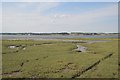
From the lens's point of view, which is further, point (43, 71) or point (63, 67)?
point (63, 67)

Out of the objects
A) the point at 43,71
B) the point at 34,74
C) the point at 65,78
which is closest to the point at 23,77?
the point at 34,74

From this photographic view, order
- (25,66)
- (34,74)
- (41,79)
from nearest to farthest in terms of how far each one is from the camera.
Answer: (41,79)
(34,74)
(25,66)

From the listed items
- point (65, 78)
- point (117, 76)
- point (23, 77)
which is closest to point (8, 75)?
point (23, 77)

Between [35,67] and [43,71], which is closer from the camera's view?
[43,71]

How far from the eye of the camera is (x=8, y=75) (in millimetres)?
19891

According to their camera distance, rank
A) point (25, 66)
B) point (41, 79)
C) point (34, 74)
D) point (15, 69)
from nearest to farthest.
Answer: point (41, 79), point (34, 74), point (15, 69), point (25, 66)

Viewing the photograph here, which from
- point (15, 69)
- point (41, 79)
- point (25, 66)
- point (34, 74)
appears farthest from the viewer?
point (25, 66)

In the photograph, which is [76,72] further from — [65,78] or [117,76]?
[117,76]

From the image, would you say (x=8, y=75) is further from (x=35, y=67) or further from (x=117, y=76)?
(x=117, y=76)

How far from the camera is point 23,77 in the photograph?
18844 mm

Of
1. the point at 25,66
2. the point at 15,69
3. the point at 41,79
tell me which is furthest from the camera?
the point at 25,66

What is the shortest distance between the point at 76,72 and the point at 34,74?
4.33m

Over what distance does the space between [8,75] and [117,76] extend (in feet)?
35.1

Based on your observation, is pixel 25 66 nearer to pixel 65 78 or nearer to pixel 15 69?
pixel 15 69
